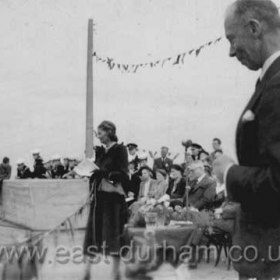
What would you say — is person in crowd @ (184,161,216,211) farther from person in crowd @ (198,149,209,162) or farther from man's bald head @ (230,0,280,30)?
man's bald head @ (230,0,280,30)

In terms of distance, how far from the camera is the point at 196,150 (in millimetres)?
10859

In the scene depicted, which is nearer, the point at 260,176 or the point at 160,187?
the point at 260,176

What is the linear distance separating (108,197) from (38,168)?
6.51 metres

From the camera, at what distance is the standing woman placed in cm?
725

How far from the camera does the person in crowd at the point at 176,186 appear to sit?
30.7ft

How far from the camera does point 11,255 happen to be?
563 cm

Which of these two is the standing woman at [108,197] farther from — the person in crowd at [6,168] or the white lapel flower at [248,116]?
the person in crowd at [6,168]

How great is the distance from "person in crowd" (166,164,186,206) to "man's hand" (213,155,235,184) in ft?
24.0

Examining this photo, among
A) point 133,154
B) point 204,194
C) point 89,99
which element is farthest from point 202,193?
point 89,99

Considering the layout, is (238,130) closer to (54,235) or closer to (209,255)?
(54,235)

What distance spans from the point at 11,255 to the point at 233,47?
4.25m

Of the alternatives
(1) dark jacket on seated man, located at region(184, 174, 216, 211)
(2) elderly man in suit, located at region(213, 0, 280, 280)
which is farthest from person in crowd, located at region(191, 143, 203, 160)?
(2) elderly man in suit, located at region(213, 0, 280, 280)

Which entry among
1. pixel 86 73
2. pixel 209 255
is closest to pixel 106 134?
pixel 209 255

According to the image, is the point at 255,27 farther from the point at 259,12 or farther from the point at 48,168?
the point at 48,168
